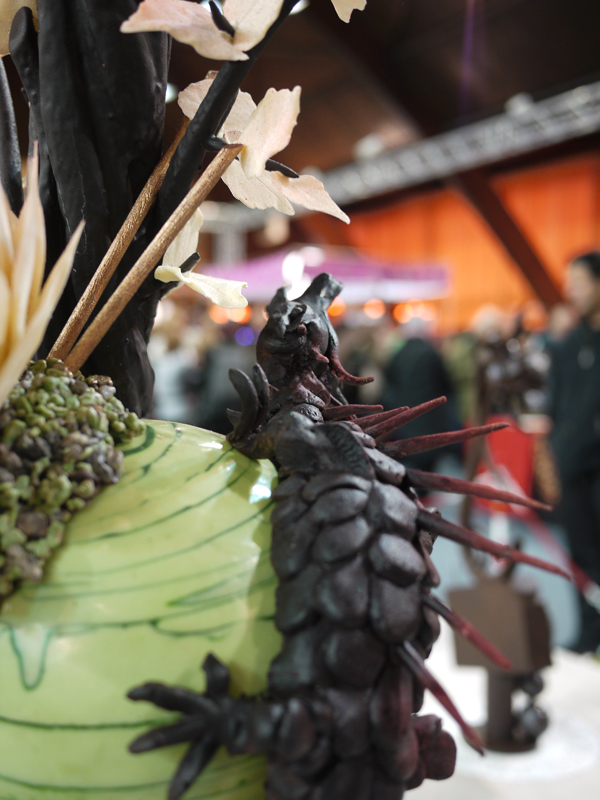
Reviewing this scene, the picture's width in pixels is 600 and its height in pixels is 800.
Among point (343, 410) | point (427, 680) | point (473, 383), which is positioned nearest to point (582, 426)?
point (473, 383)

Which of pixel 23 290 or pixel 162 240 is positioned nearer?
pixel 23 290

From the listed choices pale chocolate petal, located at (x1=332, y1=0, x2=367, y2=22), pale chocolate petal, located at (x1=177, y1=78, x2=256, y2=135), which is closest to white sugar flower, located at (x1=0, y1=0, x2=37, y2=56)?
pale chocolate petal, located at (x1=177, y1=78, x2=256, y2=135)

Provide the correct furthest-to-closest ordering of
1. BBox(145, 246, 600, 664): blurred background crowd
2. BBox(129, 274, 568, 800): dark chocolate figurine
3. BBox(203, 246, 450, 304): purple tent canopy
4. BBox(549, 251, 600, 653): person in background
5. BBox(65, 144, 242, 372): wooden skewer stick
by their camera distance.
Answer: BBox(203, 246, 450, 304): purple tent canopy
BBox(549, 251, 600, 653): person in background
BBox(145, 246, 600, 664): blurred background crowd
BBox(65, 144, 242, 372): wooden skewer stick
BBox(129, 274, 568, 800): dark chocolate figurine

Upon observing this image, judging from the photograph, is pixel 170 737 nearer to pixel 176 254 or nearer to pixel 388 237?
pixel 176 254

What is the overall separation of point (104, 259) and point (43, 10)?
197 millimetres

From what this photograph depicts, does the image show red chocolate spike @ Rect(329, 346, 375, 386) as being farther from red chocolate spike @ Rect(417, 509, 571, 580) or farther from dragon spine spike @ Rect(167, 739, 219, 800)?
dragon spine spike @ Rect(167, 739, 219, 800)

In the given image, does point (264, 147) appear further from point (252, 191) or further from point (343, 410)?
point (343, 410)

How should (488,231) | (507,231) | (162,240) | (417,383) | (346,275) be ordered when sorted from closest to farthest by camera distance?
(162,240), (417,383), (346,275), (507,231), (488,231)

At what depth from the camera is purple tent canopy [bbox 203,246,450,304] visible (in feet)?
10.4

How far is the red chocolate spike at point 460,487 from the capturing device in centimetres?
41

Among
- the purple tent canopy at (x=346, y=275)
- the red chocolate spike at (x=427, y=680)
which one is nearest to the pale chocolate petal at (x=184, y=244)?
the red chocolate spike at (x=427, y=680)

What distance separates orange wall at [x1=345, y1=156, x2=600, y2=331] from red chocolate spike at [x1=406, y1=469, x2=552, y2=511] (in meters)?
5.85

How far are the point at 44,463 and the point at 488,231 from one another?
242 inches

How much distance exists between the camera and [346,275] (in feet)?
12.0
